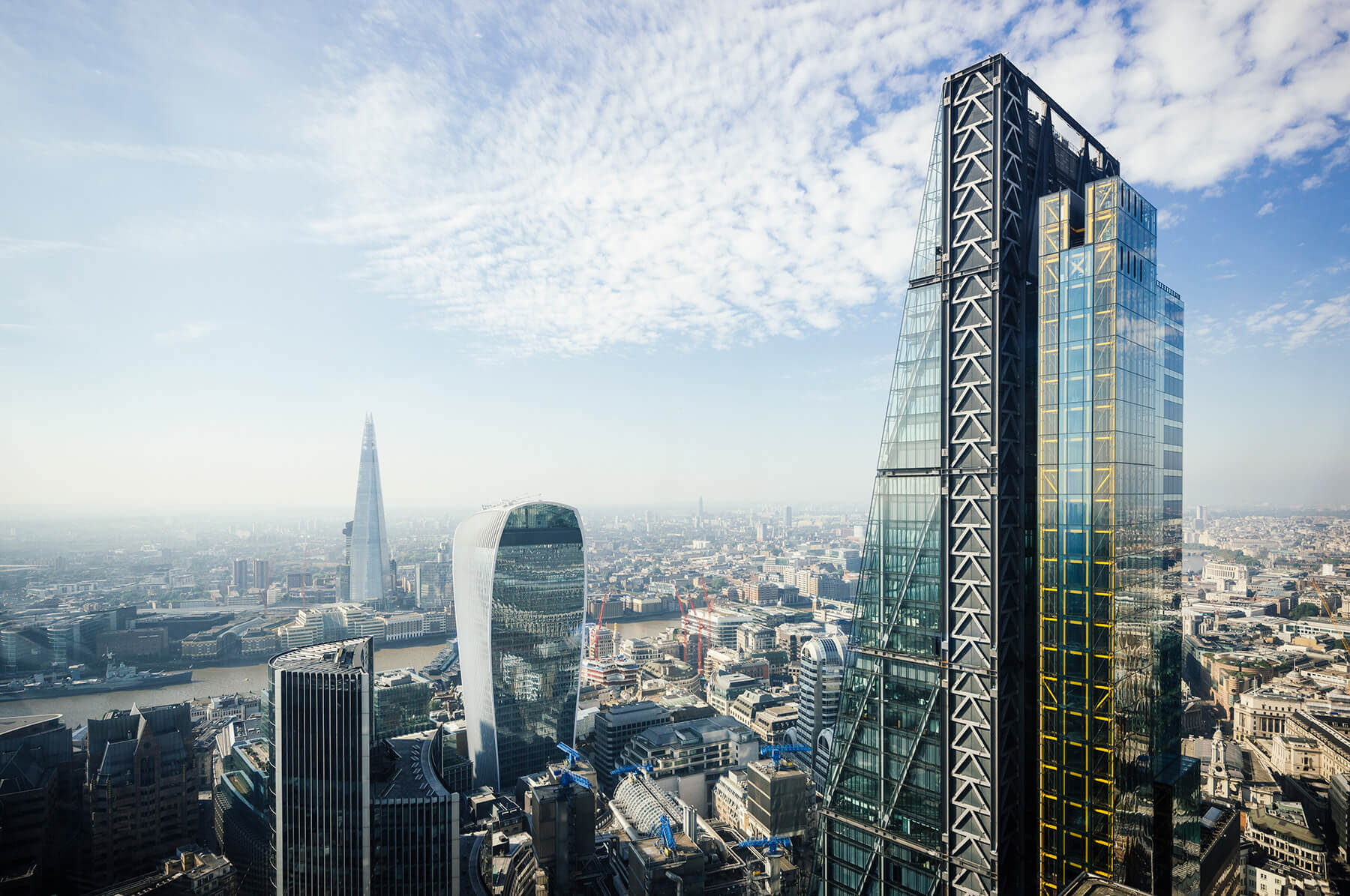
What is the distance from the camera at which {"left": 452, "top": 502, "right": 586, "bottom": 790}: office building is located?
3070 cm

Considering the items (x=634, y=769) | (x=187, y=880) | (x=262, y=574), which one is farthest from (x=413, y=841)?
(x=262, y=574)

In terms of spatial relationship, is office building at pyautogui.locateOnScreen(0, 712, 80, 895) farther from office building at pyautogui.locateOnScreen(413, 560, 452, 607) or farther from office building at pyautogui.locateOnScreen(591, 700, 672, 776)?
office building at pyautogui.locateOnScreen(413, 560, 452, 607)

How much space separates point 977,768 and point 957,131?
10031 millimetres

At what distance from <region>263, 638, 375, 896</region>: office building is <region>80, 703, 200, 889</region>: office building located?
36.5ft

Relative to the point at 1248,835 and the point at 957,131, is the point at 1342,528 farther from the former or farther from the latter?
the point at 957,131

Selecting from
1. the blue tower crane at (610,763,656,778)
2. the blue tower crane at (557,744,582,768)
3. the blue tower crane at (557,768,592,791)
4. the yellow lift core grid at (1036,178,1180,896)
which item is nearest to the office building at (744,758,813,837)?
the blue tower crane at (610,763,656,778)

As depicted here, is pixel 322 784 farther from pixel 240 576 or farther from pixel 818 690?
pixel 240 576

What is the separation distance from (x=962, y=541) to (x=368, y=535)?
209ft

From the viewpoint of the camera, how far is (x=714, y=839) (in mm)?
24250

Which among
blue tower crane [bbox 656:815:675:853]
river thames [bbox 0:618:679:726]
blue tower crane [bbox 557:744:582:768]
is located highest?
blue tower crane [bbox 656:815:675:853]

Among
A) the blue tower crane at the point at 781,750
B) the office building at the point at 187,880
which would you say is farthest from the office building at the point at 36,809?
the blue tower crane at the point at 781,750

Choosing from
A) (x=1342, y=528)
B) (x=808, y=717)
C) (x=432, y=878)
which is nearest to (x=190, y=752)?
(x=432, y=878)

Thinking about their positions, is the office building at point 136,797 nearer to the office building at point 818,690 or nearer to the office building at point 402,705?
the office building at point 402,705

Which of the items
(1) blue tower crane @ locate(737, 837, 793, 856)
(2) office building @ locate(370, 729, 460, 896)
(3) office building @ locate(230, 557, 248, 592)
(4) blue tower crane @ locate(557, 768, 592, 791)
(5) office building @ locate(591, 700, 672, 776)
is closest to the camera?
(2) office building @ locate(370, 729, 460, 896)
